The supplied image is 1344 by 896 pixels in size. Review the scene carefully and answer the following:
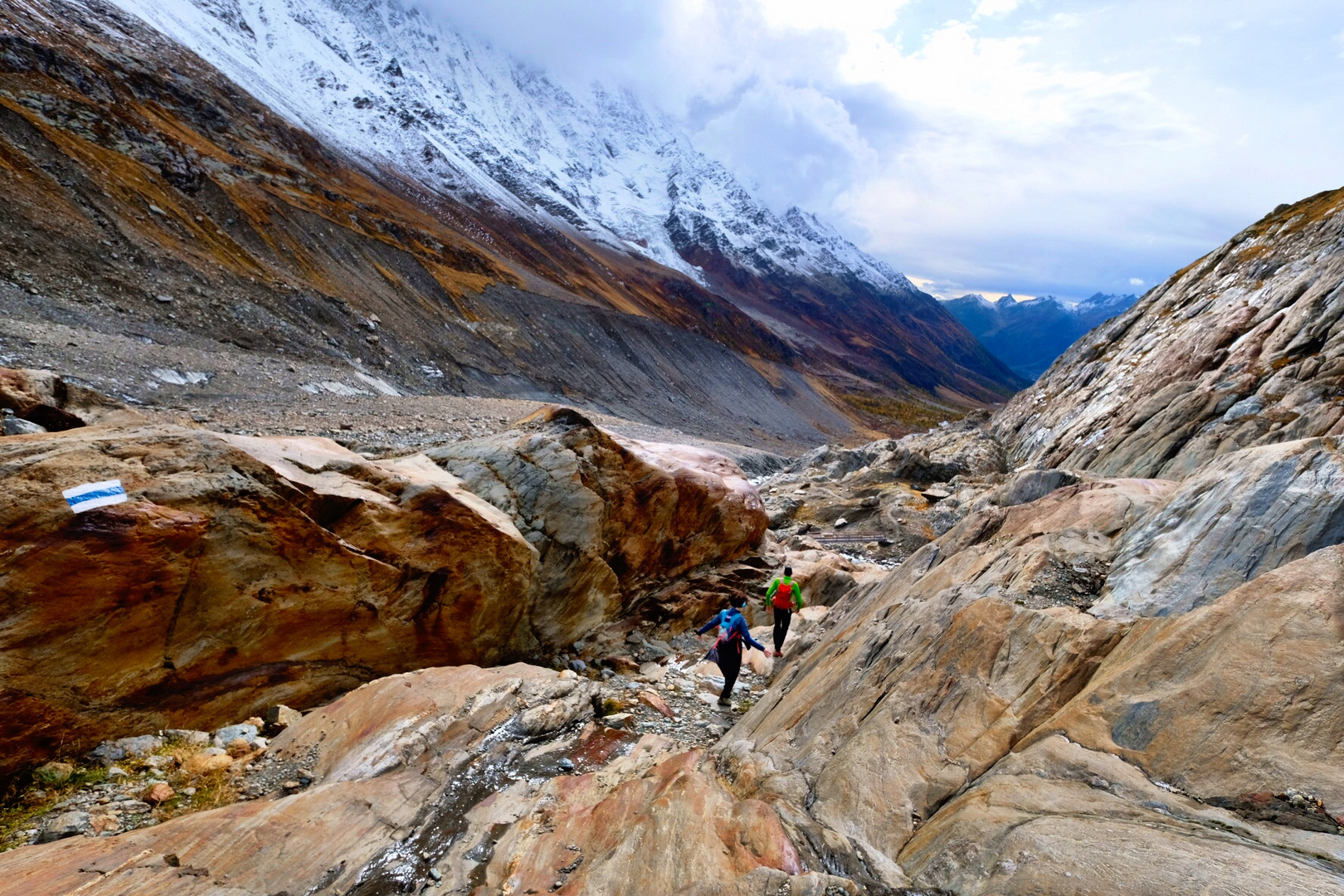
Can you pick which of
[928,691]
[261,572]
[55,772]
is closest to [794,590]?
[928,691]

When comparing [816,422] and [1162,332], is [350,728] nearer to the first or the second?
[1162,332]

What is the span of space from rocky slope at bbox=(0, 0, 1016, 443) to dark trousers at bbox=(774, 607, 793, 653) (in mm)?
27535

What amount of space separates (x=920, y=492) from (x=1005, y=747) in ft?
87.5

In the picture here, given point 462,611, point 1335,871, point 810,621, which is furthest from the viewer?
point 810,621

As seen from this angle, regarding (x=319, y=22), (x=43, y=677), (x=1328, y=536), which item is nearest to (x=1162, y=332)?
(x=1328, y=536)

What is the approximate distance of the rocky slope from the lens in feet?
120

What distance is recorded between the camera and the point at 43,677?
24.8 ft

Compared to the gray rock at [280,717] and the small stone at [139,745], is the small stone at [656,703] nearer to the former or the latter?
the gray rock at [280,717]

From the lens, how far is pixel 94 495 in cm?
808

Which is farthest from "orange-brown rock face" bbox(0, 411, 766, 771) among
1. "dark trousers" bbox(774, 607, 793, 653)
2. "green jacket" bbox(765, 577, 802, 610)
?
"dark trousers" bbox(774, 607, 793, 653)

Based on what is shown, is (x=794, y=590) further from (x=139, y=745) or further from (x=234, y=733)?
(x=139, y=745)

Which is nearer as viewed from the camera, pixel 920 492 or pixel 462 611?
pixel 462 611

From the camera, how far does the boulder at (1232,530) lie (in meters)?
6.88

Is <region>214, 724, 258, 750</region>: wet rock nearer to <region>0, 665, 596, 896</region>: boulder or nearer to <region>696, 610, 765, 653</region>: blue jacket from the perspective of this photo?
<region>0, 665, 596, 896</region>: boulder
